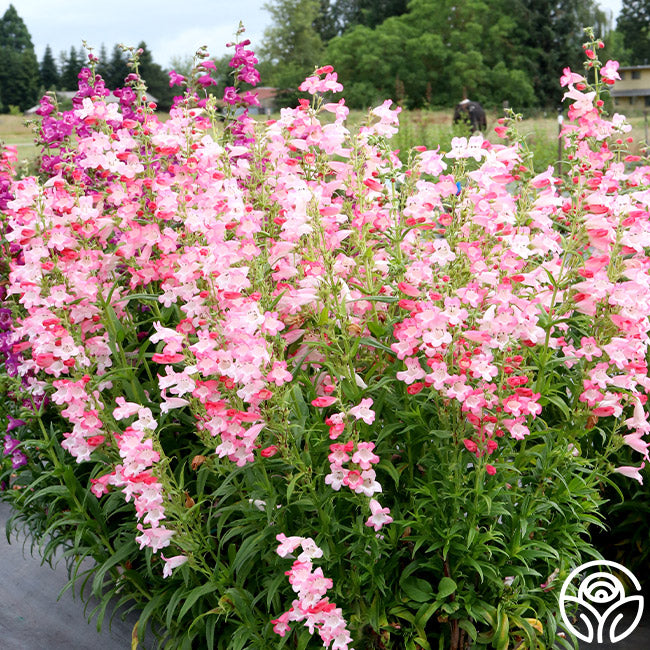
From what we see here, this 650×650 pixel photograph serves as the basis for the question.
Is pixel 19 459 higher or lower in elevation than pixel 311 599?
lower

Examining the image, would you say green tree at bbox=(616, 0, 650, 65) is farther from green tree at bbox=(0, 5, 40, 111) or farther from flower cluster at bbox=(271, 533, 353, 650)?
flower cluster at bbox=(271, 533, 353, 650)

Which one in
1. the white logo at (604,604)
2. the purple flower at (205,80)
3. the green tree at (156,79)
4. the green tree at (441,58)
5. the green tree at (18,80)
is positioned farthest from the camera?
the green tree at (18,80)

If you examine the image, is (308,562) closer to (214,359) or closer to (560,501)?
(214,359)

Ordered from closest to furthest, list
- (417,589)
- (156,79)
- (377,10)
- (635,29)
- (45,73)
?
(417,589) → (156,79) → (377,10) → (635,29) → (45,73)

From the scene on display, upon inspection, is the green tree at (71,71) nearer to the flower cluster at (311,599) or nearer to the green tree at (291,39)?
the green tree at (291,39)

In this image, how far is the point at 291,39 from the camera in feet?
235

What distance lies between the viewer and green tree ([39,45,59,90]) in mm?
80625

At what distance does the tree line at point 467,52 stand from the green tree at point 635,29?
8438mm

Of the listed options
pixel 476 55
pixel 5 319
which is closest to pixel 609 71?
pixel 5 319

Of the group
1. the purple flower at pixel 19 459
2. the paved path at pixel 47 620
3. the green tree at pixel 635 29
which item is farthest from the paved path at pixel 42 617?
the green tree at pixel 635 29

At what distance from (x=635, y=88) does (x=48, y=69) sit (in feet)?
190

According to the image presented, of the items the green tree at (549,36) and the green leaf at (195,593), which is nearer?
the green leaf at (195,593)

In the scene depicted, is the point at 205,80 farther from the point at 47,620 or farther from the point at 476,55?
the point at 476,55

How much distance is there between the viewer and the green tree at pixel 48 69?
8062 centimetres
